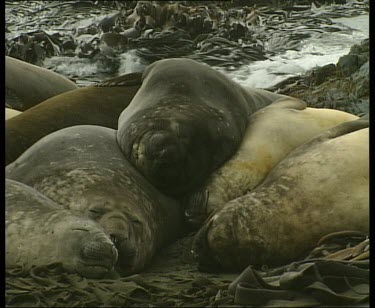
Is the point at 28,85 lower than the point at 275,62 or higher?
higher

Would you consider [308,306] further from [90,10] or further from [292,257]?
[90,10]

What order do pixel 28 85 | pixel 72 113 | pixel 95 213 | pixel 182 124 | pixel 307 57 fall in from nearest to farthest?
pixel 95 213
pixel 182 124
pixel 72 113
pixel 28 85
pixel 307 57

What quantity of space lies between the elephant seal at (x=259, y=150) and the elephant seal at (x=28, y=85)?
198cm

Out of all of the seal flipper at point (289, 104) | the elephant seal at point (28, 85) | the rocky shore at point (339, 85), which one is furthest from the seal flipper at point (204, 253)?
the elephant seal at point (28, 85)

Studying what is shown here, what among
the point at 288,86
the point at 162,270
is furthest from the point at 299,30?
the point at 162,270

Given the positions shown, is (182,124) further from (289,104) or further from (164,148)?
(289,104)

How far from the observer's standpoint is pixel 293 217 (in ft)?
15.4

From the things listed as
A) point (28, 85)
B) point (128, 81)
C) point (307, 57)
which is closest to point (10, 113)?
point (128, 81)

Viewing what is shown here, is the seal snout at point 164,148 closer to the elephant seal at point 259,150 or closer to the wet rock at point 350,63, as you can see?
the elephant seal at point 259,150

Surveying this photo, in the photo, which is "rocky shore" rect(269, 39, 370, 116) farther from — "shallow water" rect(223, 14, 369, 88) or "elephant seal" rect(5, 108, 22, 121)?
"elephant seal" rect(5, 108, 22, 121)

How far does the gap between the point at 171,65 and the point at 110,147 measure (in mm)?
729

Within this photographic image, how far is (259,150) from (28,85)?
7.94 ft

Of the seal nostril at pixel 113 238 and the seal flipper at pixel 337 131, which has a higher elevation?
the seal flipper at pixel 337 131

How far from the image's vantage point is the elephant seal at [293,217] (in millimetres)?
4641
